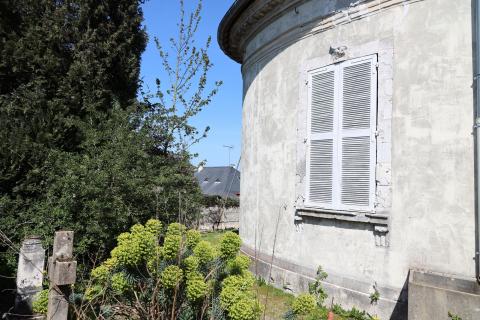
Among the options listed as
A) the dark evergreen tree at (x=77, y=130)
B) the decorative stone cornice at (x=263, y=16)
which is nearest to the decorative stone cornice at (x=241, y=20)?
the decorative stone cornice at (x=263, y=16)

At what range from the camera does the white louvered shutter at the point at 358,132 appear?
5.27 m

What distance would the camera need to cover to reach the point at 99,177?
559 centimetres

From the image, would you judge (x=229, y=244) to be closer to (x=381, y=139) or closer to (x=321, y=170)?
(x=381, y=139)

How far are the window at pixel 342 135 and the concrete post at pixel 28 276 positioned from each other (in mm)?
3886

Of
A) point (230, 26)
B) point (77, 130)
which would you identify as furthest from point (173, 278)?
point (230, 26)

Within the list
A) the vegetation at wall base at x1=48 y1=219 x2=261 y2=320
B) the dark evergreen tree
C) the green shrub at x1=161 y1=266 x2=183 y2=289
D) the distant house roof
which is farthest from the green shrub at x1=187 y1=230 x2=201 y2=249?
the distant house roof

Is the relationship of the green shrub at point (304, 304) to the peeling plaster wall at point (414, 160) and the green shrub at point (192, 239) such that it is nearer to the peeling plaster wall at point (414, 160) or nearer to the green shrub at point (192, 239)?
the green shrub at point (192, 239)

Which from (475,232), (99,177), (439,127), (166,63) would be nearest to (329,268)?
(475,232)

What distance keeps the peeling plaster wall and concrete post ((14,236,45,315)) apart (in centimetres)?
307

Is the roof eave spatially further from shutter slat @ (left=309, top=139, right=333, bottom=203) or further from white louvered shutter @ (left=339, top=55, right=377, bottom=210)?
shutter slat @ (left=309, top=139, right=333, bottom=203)

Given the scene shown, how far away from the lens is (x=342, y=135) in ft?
18.5

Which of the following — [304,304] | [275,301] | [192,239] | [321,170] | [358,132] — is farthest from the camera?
[321,170]

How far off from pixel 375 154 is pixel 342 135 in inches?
24.1

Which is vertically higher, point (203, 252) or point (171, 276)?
point (203, 252)
